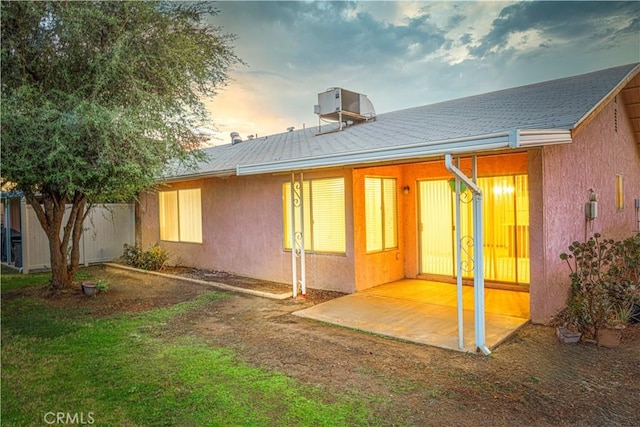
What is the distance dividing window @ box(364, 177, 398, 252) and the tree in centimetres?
381

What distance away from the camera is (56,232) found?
27.3 feet

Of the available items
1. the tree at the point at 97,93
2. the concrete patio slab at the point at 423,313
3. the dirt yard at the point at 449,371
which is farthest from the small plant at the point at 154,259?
the concrete patio slab at the point at 423,313

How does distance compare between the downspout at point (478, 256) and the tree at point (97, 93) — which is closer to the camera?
the downspout at point (478, 256)

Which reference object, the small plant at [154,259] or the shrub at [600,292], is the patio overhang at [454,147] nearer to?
the shrub at [600,292]

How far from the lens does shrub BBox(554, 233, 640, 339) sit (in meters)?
5.23

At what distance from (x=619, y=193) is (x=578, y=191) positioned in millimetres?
2930

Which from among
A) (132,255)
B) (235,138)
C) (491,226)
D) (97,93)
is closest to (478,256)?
(491,226)

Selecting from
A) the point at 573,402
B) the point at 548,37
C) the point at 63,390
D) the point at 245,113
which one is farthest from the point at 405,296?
the point at 245,113

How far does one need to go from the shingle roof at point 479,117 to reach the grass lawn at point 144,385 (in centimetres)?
349

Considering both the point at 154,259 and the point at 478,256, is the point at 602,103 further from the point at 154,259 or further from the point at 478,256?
the point at 154,259

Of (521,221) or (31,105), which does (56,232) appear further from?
(521,221)

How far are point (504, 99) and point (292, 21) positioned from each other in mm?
5562
